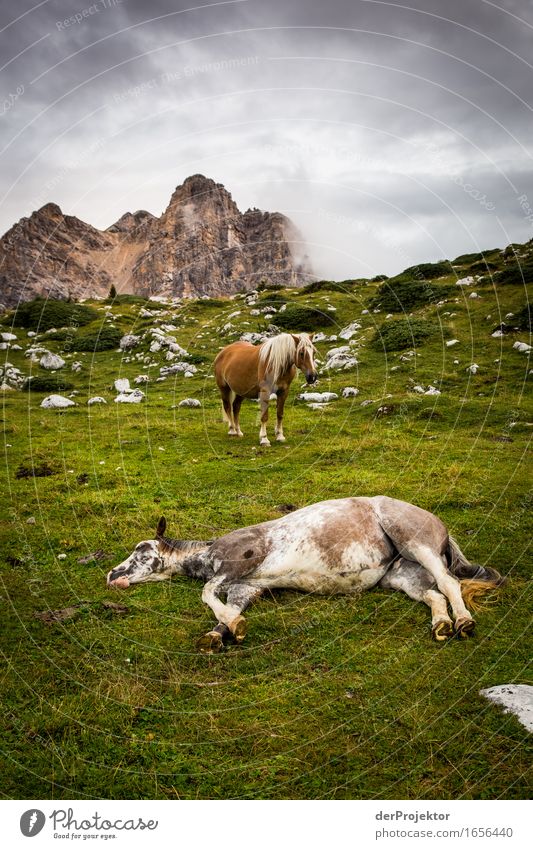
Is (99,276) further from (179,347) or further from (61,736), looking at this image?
(61,736)

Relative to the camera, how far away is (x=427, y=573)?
643 centimetres

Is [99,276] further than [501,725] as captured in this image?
Yes

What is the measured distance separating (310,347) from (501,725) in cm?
1191

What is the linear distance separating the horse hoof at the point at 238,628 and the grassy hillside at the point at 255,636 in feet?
0.38

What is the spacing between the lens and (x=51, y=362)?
31.4 meters

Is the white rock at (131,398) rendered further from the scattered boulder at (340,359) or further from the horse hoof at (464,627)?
the horse hoof at (464,627)

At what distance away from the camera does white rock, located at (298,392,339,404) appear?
20.6 metres

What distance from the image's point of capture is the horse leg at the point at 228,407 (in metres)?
17.7

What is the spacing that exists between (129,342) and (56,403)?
13.3 metres

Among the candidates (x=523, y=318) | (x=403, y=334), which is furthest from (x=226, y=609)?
(x=523, y=318)

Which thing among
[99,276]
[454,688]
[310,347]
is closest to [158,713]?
[454,688]

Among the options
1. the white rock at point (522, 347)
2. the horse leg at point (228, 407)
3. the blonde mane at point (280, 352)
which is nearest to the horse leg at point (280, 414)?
the blonde mane at point (280, 352)

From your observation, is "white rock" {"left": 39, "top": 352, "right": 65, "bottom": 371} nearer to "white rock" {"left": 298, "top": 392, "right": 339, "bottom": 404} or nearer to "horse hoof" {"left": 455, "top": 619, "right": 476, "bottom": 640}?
"white rock" {"left": 298, "top": 392, "right": 339, "bottom": 404}

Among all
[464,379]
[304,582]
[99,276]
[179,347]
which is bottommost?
[304,582]
